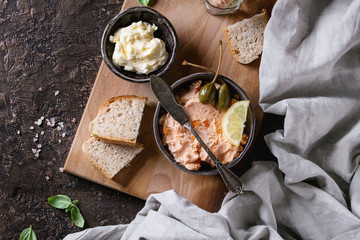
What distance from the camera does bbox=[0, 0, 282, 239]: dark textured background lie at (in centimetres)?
235

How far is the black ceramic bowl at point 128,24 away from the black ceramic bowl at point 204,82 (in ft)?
0.44

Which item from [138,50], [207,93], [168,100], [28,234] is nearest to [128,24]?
[138,50]

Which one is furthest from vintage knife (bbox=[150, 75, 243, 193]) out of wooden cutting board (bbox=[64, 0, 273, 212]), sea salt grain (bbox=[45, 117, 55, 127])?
sea salt grain (bbox=[45, 117, 55, 127])

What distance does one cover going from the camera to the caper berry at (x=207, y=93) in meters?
1.93

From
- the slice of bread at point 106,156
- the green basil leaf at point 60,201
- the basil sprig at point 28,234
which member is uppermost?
the slice of bread at point 106,156

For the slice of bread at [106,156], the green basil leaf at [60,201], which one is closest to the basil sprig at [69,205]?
the green basil leaf at [60,201]

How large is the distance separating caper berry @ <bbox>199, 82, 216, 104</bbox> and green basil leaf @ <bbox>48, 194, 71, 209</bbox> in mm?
1100

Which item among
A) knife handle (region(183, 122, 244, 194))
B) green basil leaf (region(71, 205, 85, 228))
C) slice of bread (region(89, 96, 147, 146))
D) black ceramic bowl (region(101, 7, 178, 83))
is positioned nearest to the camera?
knife handle (region(183, 122, 244, 194))

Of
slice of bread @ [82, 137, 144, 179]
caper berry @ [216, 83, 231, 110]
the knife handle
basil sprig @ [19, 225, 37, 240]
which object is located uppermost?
caper berry @ [216, 83, 231, 110]

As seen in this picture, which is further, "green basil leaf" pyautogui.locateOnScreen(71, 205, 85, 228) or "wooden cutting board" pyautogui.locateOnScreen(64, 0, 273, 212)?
"green basil leaf" pyautogui.locateOnScreen(71, 205, 85, 228)

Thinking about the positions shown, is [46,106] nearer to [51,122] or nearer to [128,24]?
[51,122]

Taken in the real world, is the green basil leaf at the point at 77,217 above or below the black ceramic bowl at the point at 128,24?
below

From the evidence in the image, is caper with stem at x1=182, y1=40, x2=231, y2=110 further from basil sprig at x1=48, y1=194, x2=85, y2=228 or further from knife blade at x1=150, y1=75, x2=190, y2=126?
basil sprig at x1=48, y1=194, x2=85, y2=228

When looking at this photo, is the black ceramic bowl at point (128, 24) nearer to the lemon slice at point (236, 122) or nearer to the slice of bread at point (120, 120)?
the slice of bread at point (120, 120)
